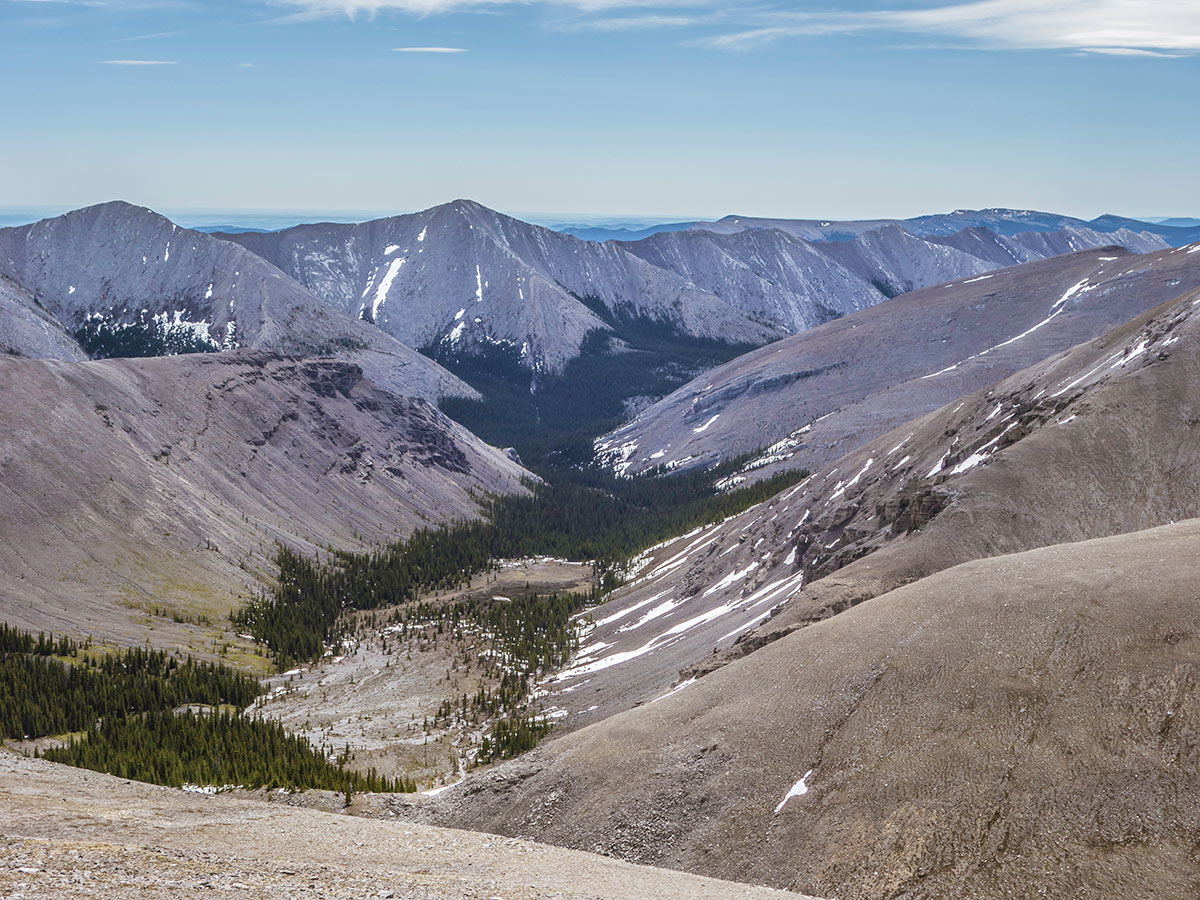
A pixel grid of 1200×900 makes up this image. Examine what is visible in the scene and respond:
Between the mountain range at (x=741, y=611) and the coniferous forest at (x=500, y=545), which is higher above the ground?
the mountain range at (x=741, y=611)

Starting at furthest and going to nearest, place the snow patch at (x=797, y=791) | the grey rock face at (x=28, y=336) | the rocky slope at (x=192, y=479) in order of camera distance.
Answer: the grey rock face at (x=28, y=336) → the rocky slope at (x=192, y=479) → the snow patch at (x=797, y=791)

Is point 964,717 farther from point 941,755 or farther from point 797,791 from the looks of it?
point 797,791

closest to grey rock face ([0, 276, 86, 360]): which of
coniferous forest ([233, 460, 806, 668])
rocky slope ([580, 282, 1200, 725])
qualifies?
coniferous forest ([233, 460, 806, 668])

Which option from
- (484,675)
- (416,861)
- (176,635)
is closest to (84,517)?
(176,635)

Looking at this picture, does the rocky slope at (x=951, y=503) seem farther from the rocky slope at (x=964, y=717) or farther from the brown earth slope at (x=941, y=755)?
the brown earth slope at (x=941, y=755)

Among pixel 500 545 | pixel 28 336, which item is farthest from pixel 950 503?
pixel 28 336

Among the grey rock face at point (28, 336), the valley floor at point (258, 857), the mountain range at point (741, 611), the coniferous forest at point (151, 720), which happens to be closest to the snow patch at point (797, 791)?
the mountain range at point (741, 611)

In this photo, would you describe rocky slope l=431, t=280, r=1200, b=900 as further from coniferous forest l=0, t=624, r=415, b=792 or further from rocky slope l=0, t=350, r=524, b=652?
rocky slope l=0, t=350, r=524, b=652
